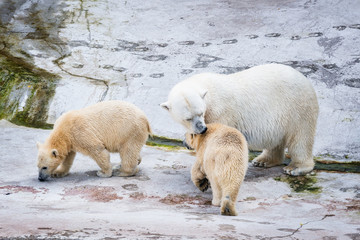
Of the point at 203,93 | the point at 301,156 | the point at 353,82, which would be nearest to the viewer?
the point at 203,93

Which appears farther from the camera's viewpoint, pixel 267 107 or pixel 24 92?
pixel 24 92

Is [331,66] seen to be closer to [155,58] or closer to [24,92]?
[155,58]

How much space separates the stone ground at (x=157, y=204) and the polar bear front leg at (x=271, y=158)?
13 centimetres

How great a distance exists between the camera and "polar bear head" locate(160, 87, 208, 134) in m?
5.31

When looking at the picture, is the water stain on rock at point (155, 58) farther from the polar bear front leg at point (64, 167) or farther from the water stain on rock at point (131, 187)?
the water stain on rock at point (131, 187)

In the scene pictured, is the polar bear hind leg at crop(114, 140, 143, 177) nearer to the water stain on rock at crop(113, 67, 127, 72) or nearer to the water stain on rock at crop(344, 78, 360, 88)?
the water stain on rock at crop(113, 67, 127, 72)

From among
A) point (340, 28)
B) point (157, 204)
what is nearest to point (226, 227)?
point (157, 204)

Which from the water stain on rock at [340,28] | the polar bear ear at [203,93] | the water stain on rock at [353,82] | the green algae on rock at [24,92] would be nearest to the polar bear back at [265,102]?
the polar bear ear at [203,93]

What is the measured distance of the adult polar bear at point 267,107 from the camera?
18.8ft

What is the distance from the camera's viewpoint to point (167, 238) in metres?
3.37

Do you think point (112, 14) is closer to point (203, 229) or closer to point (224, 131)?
point (224, 131)

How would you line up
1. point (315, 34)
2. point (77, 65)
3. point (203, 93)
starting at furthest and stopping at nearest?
1. point (315, 34)
2. point (77, 65)
3. point (203, 93)

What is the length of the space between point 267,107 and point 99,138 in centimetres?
195

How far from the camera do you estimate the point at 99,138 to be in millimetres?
5738
